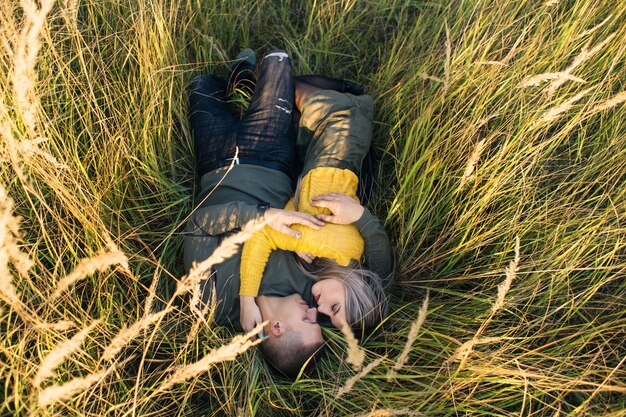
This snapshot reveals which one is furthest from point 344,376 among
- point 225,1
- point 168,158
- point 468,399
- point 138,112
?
point 225,1

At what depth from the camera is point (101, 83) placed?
104 inches

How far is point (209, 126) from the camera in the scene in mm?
2828

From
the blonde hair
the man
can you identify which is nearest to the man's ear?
the man

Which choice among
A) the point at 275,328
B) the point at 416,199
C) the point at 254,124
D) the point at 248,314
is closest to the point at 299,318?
the point at 275,328

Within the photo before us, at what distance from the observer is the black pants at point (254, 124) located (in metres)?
2.80

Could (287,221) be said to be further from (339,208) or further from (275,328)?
(275,328)

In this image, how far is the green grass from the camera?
204cm

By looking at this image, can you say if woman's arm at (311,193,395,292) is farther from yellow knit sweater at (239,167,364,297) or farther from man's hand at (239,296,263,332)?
man's hand at (239,296,263,332)

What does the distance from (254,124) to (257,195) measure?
0.47 m

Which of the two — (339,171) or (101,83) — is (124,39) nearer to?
(101,83)

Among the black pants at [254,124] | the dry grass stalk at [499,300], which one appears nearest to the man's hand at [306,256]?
the black pants at [254,124]

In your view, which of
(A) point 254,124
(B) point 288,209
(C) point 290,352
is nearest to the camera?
(C) point 290,352

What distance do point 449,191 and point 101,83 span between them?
2.03m

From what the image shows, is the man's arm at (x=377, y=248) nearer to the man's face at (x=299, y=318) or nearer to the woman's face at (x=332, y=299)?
the woman's face at (x=332, y=299)
